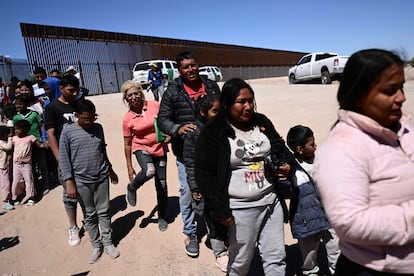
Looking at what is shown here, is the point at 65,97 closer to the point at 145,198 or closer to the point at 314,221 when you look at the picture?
the point at 145,198

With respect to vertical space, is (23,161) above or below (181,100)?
below

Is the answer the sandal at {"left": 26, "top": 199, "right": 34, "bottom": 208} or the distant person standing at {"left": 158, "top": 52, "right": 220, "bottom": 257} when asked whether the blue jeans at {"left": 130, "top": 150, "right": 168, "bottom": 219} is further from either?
the sandal at {"left": 26, "top": 199, "right": 34, "bottom": 208}

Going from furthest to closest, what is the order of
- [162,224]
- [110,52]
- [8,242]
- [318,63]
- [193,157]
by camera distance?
[110,52] < [318,63] < [8,242] < [162,224] < [193,157]

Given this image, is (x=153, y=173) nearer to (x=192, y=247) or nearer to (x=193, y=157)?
(x=192, y=247)

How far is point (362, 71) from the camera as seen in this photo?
129cm

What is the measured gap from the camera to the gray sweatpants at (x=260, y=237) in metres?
2.35

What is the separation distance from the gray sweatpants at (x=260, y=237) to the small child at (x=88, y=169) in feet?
5.94

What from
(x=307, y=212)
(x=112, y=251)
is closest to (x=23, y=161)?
(x=112, y=251)

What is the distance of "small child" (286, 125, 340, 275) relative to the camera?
8.30 feet

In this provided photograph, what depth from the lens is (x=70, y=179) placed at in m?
3.43

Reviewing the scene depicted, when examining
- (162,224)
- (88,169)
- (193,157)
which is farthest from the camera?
(162,224)

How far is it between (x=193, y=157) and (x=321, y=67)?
14.0 meters

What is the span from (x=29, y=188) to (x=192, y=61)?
3972 millimetres

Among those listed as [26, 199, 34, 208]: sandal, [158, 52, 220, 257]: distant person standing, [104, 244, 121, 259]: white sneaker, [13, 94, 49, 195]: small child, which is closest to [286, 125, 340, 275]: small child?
[158, 52, 220, 257]: distant person standing
